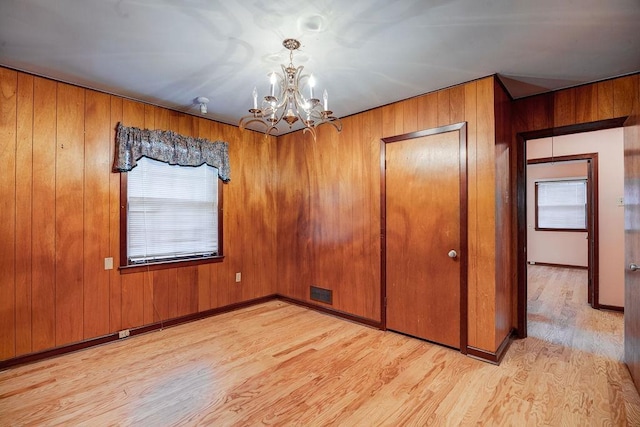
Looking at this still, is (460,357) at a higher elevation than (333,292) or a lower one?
lower

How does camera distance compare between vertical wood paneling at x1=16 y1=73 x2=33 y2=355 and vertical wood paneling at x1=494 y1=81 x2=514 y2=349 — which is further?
vertical wood paneling at x1=494 y1=81 x2=514 y2=349

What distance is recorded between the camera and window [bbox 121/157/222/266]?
3285 mm

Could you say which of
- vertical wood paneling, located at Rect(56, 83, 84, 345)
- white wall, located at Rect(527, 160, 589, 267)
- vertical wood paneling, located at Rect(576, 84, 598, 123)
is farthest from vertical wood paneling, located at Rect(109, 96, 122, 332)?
white wall, located at Rect(527, 160, 589, 267)

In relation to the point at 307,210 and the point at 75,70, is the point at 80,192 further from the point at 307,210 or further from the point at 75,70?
the point at 307,210

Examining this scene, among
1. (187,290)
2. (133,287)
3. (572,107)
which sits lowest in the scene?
(187,290)

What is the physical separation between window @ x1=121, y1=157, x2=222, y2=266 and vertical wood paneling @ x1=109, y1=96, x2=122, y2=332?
87mm

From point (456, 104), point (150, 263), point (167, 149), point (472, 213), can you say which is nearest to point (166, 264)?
point (150, 263)

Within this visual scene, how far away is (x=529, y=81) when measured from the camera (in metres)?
2.77

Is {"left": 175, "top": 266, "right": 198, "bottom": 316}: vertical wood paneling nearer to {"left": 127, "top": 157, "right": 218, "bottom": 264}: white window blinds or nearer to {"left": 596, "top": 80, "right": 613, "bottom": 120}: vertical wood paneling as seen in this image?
{"left": 127, "top": 157, "right": 218, "bottom": 264}: white window blinds

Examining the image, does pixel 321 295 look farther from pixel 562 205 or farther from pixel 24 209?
pixel 562 205

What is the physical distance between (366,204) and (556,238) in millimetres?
6180

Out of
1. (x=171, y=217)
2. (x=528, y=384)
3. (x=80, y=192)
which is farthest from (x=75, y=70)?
(x=528, y=384)

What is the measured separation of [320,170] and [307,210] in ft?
1.96

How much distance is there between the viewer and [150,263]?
11.1 ft
